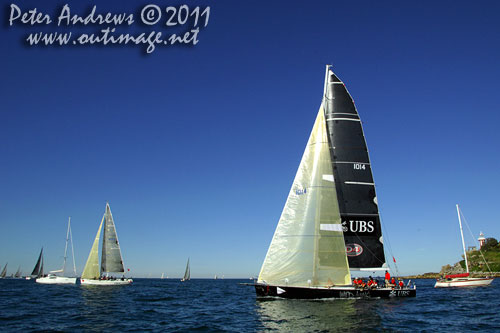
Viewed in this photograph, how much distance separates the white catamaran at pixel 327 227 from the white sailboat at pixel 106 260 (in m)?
50.6

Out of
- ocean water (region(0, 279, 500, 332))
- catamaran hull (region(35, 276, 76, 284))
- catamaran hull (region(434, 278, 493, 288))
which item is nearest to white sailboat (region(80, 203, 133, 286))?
catamaran hull (region(35, 276, 76, 284))

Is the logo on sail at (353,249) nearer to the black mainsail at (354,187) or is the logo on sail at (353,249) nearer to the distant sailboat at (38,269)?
the black mainsail at (354,187)

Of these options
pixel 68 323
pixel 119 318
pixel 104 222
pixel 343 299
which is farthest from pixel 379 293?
pixel 104 222

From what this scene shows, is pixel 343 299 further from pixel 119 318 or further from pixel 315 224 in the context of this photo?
pixel 119 318

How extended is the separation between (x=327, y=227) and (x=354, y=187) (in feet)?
29.4

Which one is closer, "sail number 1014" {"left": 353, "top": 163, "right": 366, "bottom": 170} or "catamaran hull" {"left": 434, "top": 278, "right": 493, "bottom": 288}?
"sail number 1014" {"left": 353, "top": 163, "right": 366, "bottom": 170}

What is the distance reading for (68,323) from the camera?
23.5 m

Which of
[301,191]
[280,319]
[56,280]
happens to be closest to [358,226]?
[301,191]

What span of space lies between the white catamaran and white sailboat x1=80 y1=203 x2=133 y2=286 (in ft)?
166

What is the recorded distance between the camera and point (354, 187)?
38.9 metres

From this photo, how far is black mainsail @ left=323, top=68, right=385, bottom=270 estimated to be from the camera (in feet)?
126

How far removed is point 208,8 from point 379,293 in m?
27.8

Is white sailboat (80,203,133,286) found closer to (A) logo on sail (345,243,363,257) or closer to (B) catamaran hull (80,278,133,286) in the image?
(B) catamaran hull (80,278,133,286)

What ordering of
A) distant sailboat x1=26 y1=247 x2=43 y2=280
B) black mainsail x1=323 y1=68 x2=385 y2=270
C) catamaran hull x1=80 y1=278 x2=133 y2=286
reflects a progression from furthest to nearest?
1. distant sailboat x1=26 y1=247 x2=43 y2=280
2. catamaran hull x1=80 y1=278 x2=133 y2=286
3. black mainsail x1=323 y1=68 x2=385 y2=270
